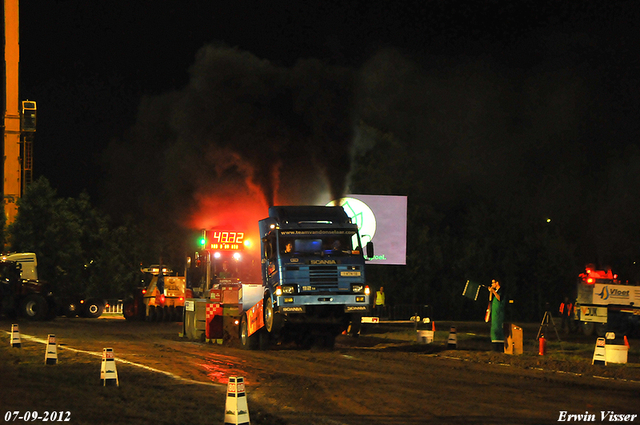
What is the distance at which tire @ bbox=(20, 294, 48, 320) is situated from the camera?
33.8 metres

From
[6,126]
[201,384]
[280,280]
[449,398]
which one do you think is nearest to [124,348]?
[280,280]

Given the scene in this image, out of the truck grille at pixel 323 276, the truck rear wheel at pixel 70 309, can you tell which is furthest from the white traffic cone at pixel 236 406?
the truck rear wheel at pixel 70 309

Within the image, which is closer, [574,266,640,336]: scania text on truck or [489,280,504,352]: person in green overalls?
[489,280,504,352]: person in green overalls

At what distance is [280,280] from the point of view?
62.3ft

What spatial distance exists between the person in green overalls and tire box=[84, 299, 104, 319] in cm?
2528

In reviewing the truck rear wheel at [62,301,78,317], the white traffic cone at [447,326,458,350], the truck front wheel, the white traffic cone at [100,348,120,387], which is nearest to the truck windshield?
the truck front wheel

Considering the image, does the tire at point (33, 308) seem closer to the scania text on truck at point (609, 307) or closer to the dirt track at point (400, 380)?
the dirt track at point (400, 380)

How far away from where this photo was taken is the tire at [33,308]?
33844 mm

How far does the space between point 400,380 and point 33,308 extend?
962 inches

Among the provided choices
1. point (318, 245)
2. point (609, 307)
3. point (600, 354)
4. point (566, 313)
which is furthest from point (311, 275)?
point (566, 313)

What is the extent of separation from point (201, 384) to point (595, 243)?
4468 cm

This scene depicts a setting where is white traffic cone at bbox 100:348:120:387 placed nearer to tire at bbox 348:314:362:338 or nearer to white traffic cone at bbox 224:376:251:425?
white traffic cone at bbox 224:376:251:425

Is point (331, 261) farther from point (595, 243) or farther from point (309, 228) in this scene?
point (595, 243)

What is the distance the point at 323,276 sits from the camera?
63.0 ft
